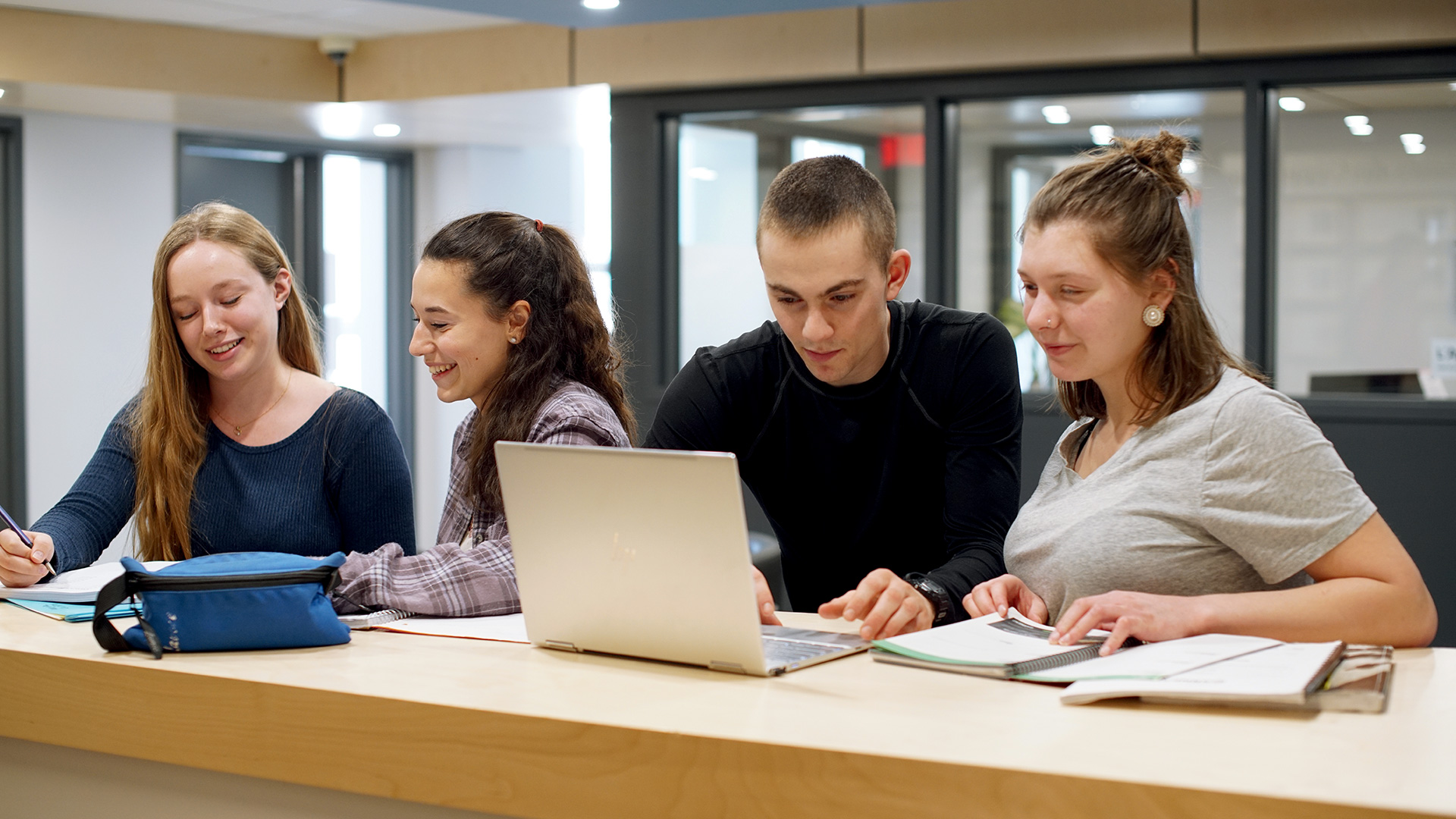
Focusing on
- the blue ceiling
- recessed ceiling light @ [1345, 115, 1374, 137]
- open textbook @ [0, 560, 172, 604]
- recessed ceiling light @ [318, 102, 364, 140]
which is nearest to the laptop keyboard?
open textbook @ [0, 560, 172, 604]

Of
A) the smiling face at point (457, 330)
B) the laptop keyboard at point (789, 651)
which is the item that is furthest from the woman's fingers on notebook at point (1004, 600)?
the smiling face at point (457, 330)

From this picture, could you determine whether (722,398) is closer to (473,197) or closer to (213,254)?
(213,254)

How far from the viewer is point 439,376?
6.92 feet

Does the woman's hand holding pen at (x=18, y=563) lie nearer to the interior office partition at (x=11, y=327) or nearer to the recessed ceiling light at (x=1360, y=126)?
the interior office partition at (x=11, y=327)

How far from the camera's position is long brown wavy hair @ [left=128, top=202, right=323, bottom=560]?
2.26 meters

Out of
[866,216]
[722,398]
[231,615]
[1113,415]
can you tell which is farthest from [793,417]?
[231,615]

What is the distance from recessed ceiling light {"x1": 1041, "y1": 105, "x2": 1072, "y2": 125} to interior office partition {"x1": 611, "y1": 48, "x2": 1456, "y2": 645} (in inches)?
0.6

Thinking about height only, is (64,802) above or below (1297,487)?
below

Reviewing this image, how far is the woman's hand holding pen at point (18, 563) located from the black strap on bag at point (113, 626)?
1.66 ft

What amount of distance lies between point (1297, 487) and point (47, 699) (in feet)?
4.94

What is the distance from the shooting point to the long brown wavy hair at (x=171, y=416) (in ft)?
7.43

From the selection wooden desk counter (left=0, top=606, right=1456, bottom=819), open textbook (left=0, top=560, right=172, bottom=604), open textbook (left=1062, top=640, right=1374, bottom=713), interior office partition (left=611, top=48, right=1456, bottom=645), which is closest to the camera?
wooden desk counter (left=0, top=606, right=1456, bottom=819)

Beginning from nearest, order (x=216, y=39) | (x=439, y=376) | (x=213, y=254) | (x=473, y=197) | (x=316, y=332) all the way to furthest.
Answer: (x=439, y=376)
(x=213, y=254)
(x=316, y=332)
(x=216, y=39)
(x=473, y=197)

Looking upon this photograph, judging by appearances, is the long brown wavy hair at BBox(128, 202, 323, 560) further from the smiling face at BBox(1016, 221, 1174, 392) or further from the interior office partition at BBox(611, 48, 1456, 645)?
the interior office partition at BBox(611, 48, 1456, 645)
